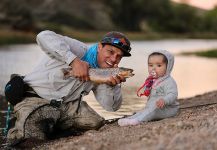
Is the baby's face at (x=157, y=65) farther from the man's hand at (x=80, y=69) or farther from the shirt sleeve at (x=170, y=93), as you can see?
the man's hand at (x=80, y=69)

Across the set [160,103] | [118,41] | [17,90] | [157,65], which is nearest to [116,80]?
[118,41]

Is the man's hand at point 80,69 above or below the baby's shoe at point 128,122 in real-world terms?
above

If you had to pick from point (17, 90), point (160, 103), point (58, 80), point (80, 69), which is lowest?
point (160, 103)

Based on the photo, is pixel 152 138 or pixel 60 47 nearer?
pixel 152 138

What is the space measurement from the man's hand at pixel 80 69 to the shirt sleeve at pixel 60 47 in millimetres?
69

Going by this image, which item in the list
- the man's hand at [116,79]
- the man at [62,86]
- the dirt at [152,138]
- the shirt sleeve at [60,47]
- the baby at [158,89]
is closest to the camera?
the dirt at [152,138]

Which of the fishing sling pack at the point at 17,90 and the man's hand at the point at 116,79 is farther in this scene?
the fishing sling pack at the point at 17,90

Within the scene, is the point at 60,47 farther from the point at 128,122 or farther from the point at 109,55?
the point at 128,122

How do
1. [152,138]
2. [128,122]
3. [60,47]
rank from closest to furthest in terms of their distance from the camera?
[152,138] → [60,47] → [128,122]

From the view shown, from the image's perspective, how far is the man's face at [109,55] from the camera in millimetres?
7648

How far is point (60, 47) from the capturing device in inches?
299

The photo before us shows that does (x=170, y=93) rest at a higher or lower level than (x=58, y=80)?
lower

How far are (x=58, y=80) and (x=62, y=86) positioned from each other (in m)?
0.11

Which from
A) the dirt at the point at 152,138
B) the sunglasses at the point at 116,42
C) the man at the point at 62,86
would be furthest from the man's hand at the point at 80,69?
the dirt at the point at 152,138
